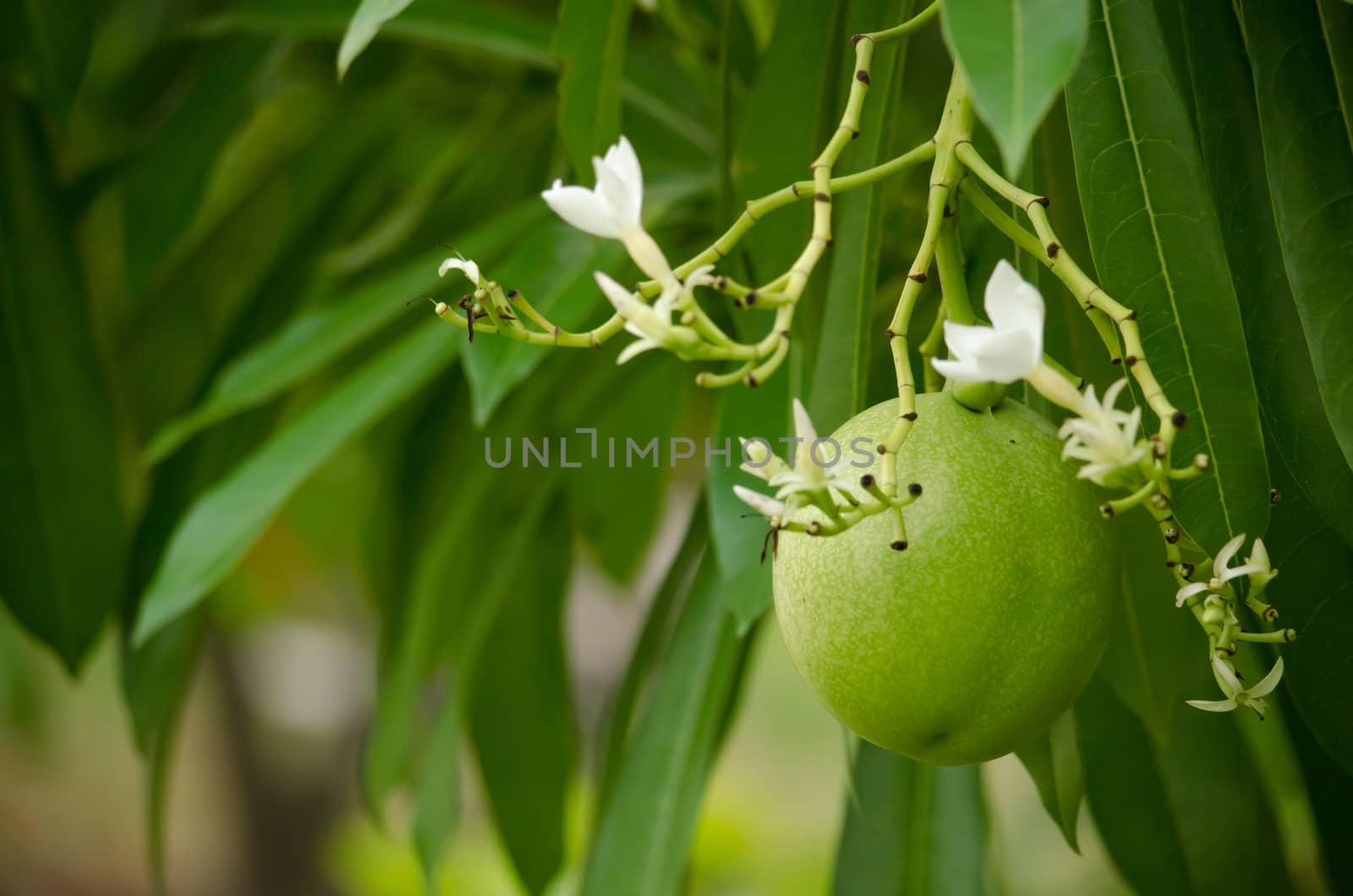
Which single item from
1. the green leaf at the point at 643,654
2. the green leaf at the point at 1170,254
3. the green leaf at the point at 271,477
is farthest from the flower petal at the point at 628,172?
the green leaf at the point at 643,654

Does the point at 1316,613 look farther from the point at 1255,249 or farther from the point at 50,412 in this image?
the point at 50,412

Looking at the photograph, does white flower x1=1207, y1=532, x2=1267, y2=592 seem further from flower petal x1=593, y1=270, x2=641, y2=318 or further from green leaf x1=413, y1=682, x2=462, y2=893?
green leaf x1=413, y1=682, x2=462, y2=893

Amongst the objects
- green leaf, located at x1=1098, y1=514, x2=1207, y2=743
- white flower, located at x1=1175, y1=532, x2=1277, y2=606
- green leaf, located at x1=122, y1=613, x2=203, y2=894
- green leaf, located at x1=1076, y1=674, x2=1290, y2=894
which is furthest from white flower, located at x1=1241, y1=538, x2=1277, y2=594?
green leaf, located at x1=122, y1=613, x2=203, y2=894

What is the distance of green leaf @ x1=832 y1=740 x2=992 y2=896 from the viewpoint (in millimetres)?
794

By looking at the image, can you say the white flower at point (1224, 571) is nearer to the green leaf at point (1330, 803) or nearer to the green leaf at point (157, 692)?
the green leaf at point (1330, 803)

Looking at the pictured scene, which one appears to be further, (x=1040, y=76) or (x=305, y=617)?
(x=305, y=617)

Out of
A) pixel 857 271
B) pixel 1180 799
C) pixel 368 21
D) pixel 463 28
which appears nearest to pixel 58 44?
pixel 463 28

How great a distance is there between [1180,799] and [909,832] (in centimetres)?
26

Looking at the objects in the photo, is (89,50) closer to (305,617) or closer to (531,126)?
(531,126)

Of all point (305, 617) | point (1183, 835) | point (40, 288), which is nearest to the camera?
point (1183, 835)

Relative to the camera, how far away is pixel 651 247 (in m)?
0.35

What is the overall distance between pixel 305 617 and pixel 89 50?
3300mm

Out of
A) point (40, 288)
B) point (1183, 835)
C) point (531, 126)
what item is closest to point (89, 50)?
point (40, 288)

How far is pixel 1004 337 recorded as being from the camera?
0.31 meters
